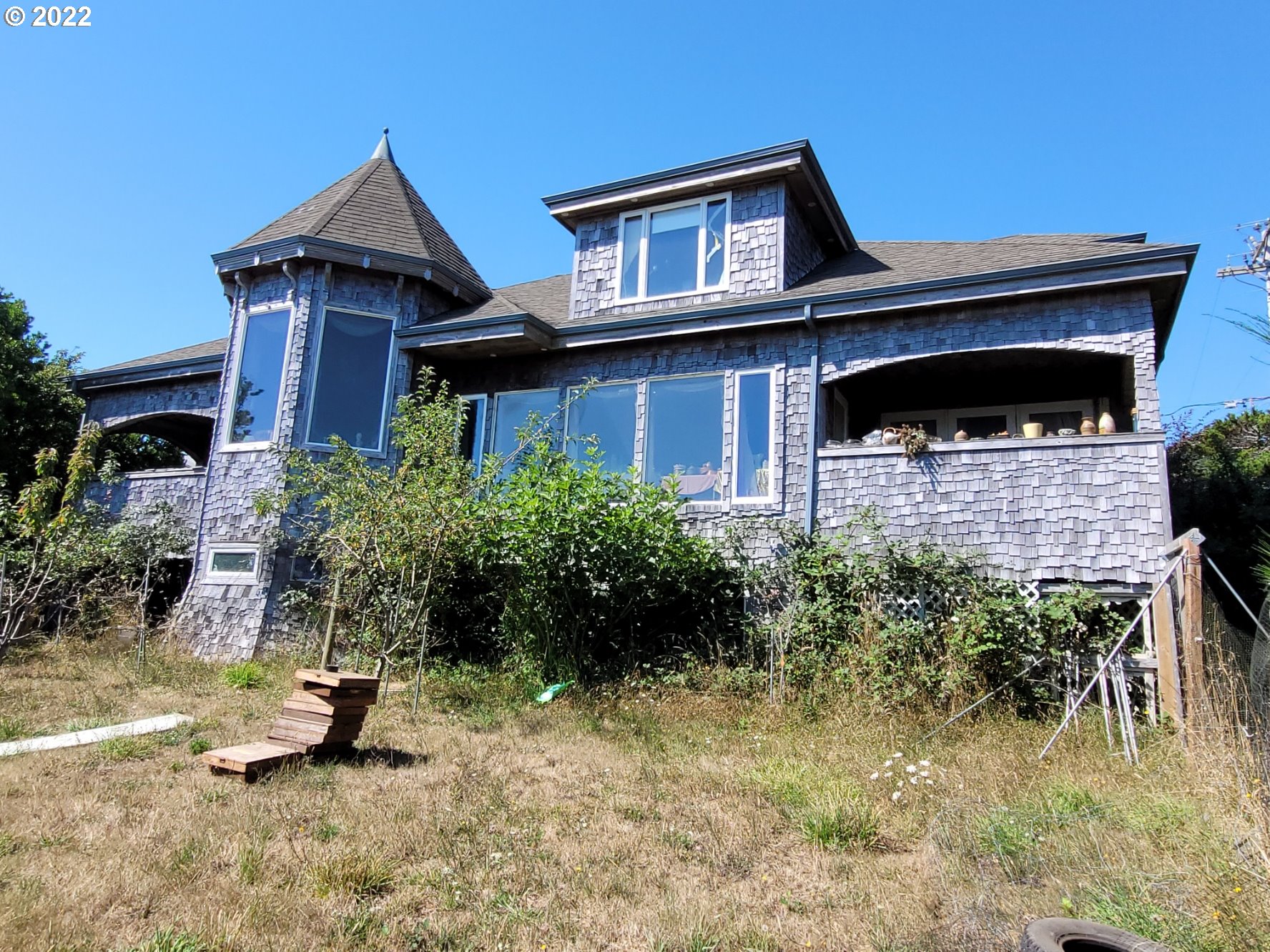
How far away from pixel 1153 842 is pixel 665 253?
9460 mm

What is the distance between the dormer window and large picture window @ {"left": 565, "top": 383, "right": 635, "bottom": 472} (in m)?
→ 1.54

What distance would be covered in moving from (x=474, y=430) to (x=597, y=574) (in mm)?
4055

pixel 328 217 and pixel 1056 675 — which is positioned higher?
pixel 328 217

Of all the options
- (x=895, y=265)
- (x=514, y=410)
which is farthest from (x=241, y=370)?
(x=895, y=265)

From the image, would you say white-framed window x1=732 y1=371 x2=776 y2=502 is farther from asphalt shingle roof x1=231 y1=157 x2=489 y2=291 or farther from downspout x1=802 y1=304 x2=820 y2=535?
asphalt shingle roof x1=231 y1=157 x2=489 y2=291

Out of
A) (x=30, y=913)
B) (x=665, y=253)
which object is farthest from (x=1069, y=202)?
(x=30, y=913)

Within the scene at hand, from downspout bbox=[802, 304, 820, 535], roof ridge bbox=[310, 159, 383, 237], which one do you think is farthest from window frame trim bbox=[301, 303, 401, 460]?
downspout bbox=[802, 304, 820, 535]

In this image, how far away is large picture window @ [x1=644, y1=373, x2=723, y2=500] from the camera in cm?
1035

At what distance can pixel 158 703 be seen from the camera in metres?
7.53

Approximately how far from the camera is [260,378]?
37.8 feet

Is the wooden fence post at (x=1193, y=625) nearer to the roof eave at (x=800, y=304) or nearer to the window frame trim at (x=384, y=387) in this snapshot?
the roof eave at (x=800, y=304)

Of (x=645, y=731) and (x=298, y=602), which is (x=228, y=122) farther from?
(x=645, y=731)

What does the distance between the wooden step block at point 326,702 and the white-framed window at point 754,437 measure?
5380 millimetres

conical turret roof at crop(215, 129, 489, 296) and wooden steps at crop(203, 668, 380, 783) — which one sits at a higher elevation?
conical turret roof at crop(215, 129, 489, 296)
